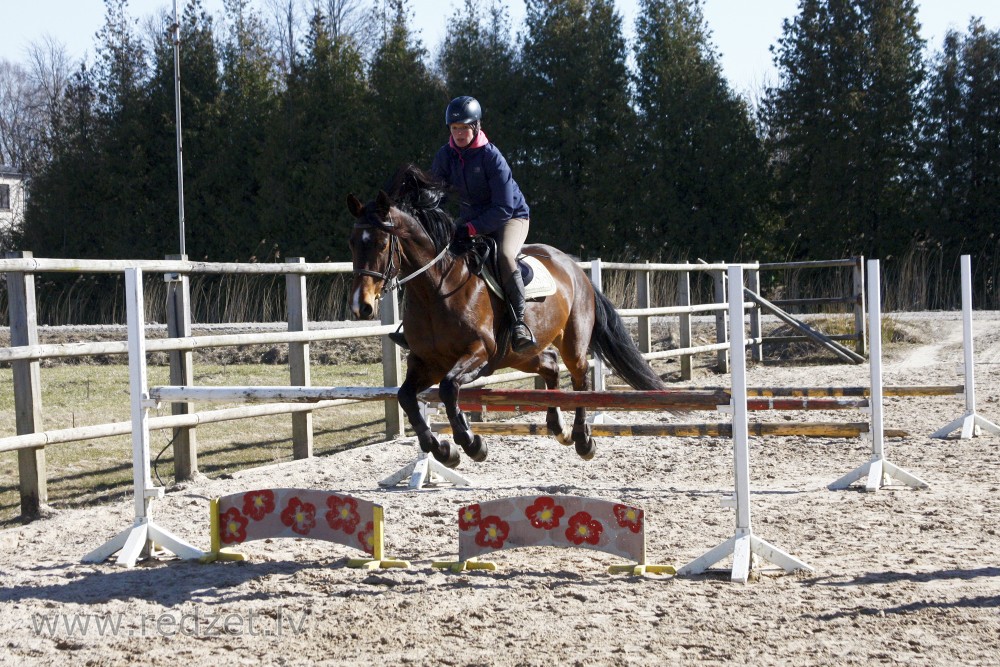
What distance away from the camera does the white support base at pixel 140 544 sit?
4.69m

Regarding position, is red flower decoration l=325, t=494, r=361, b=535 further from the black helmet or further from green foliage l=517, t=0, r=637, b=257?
green foliage l=517, t=0, r=637, b=257

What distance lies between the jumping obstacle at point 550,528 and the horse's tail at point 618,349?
1852 mm

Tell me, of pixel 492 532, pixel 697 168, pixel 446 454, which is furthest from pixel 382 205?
pixel 697 168

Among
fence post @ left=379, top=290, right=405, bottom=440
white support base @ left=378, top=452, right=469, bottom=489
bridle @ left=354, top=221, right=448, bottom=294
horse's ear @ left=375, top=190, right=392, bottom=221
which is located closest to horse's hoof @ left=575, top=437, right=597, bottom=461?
white support base @ left=378, top=452, right=469, bottom=489

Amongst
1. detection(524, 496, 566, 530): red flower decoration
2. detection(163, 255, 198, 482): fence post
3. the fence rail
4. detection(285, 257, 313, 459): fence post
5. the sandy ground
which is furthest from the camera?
detection(285, 257, 313, 459): fence post

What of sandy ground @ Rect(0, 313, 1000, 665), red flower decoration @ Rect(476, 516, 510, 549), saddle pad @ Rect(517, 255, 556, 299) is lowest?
sandy ground @ Rect(0, 313, 1000, 665)

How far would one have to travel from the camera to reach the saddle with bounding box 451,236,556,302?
5055 mm

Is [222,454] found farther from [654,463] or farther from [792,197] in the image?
[792,197]

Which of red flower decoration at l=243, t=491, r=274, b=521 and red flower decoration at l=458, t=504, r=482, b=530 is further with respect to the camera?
red flower decoration at l=243, t=491, r=274, b=521

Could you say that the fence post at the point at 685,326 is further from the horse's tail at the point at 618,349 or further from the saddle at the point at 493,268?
the saddle at the point at 493,268

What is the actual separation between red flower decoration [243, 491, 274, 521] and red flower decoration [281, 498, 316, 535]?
0.09 meters

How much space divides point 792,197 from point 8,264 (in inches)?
763

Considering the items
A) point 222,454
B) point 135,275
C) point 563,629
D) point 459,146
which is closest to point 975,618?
point 563,629

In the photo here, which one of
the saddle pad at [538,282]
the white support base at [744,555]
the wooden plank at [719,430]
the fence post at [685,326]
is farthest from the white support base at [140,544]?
the fence post at [685,326]
